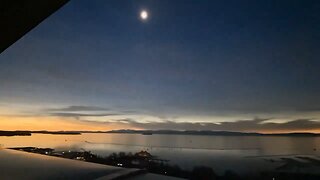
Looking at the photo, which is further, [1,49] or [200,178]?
[200,178]

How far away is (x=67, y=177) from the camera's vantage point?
227 inches

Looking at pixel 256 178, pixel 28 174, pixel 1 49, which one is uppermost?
pixel 1 49

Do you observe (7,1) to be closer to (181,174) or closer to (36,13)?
(36,13)

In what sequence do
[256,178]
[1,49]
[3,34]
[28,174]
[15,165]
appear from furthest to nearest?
[256,178] → [15,165] → [28,174] → [1,49] → [3,34]

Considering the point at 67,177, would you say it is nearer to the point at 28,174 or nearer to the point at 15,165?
the point at 28,174

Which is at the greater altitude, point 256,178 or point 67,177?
point 67,177

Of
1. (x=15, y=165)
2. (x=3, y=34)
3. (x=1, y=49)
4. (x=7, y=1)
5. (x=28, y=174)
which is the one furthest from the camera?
(x=15, y=165)

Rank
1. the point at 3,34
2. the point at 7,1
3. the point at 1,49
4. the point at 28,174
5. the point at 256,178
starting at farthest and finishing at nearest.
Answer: the point at 256,178 < the point at 28,174 < the point at 1,49 < the point at 3,34 < the point at 7,1

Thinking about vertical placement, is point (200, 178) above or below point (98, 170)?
below

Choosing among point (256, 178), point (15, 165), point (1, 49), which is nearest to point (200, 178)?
point (256, 178)

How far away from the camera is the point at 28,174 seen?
6.30 meters

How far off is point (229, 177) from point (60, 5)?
43469 mm

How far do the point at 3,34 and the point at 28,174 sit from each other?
5.77m

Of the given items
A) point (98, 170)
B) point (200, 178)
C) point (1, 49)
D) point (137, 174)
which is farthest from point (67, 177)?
point (200, 178)
